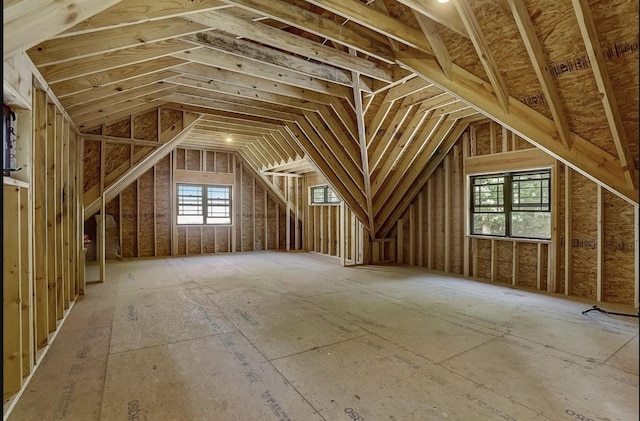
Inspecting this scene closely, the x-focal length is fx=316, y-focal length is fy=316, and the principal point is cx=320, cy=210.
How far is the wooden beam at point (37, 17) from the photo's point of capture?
1514 mm

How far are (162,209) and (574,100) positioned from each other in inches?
339

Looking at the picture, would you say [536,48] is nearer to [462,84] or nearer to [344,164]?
[462,84]

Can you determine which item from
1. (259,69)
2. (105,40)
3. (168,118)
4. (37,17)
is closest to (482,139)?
(259,69)

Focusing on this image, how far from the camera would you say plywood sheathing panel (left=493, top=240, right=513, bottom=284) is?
5.45m

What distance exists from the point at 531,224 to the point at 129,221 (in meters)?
8.82

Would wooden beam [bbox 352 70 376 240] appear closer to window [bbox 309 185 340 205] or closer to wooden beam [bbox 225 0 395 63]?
wooden beam [bbox 225 0 395 63]

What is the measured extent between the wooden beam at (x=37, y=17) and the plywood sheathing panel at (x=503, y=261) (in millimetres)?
6038

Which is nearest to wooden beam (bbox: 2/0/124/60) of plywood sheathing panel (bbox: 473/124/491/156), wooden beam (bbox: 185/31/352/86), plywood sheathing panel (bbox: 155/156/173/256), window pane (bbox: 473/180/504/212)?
wooden beam (bbox: 185/31/352/86)

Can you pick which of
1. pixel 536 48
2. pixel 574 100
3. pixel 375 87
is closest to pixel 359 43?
pixel 375 87

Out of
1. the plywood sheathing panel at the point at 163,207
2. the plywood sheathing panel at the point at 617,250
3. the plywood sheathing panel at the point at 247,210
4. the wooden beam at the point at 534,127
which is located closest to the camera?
the wooden beam at the point at 534,127

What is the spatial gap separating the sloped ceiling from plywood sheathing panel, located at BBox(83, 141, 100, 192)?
12.2 inches

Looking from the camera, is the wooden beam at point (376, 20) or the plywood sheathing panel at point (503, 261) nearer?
the wooden beam at point (376, 20)

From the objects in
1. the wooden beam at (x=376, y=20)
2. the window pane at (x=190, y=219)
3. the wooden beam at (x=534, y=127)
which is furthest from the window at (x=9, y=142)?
the window pane at (x=190, y=219)

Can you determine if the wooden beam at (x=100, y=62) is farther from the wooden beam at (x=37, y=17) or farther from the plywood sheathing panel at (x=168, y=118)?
the plywood sheathing panel at (x=168, y=118)
